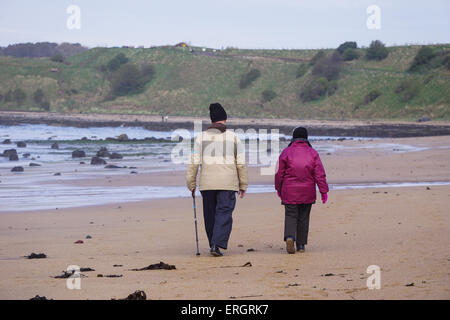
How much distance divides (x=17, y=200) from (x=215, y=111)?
693 cm

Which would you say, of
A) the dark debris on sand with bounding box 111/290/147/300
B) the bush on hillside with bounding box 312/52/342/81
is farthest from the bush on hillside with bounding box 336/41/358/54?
the dark debris on sand with bounding box 111/290/147/300

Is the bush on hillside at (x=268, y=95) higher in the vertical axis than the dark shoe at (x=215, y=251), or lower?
higher

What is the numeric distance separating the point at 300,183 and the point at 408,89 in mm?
58634

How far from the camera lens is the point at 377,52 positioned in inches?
3351

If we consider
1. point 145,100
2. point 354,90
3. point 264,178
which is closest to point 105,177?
point 264,178

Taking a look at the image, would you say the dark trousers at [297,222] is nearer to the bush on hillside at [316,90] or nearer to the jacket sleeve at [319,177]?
the jacket sleeve at [319,177]

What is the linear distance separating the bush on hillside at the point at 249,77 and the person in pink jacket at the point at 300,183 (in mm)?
82139

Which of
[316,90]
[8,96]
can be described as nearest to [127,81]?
[8,96]

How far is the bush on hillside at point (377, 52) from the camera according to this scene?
279 ft

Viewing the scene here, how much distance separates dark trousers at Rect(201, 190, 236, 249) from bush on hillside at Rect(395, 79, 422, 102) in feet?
191

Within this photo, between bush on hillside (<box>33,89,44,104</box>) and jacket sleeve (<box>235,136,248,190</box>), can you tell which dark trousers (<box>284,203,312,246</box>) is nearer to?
jacket sleeve (<box>235,136,248,190</box>)

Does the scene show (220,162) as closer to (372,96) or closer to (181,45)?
(372,96)

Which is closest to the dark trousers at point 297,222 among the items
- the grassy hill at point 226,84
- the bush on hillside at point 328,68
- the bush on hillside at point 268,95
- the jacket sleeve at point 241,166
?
the jacket sleeve at point 241,166
